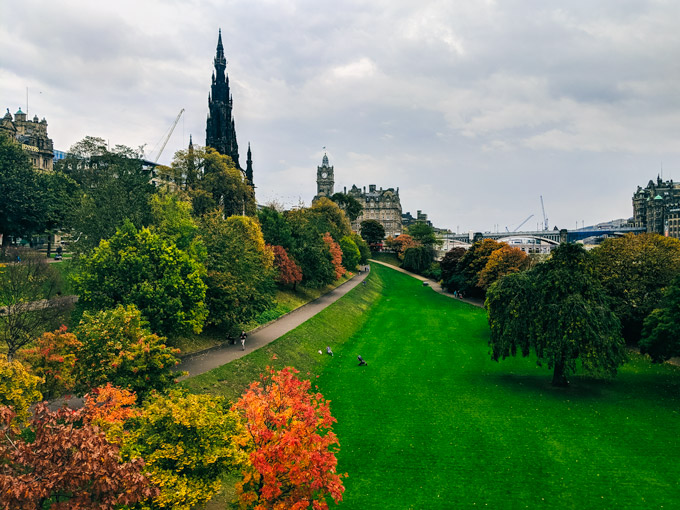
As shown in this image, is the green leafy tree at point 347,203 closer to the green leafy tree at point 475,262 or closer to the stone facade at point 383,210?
the stone facade at point 383,210

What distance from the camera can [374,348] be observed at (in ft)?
157

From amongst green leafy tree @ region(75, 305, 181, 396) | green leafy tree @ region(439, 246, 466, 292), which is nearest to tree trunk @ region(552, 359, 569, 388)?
green leafy tree @ region(75, 305, 181, 396)

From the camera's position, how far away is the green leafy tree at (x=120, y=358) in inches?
848

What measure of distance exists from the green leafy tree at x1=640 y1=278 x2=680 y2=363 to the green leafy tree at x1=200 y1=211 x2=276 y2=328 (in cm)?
2901

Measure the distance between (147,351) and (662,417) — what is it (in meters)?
29.7

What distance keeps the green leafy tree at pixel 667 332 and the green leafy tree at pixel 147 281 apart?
30947mm

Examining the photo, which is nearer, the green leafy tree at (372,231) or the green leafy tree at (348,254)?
the green leafy tree at (348,254)

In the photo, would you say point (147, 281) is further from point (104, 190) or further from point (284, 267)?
point (284, 267)

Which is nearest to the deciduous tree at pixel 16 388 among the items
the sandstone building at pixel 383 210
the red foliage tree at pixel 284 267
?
the red foliage tree at pixel 284 267

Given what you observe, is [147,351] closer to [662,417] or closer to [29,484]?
[29,484]

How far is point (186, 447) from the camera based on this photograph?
16.3 metres

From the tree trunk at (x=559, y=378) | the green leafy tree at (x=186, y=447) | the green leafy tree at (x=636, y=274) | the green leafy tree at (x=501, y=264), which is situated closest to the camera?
the green leafy tree at (x=186, y=447)

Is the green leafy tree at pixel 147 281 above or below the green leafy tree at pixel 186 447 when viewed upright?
above

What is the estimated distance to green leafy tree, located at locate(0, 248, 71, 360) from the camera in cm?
2561
